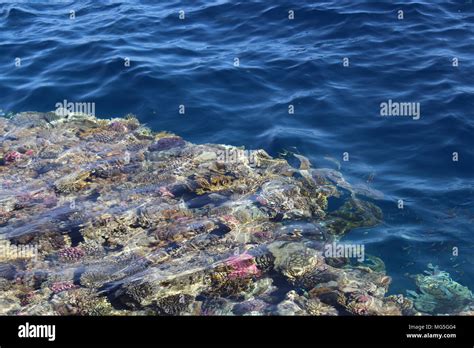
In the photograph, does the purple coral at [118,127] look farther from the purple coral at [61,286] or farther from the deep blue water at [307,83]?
the purple coral at [61,286]

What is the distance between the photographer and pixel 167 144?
11.4m

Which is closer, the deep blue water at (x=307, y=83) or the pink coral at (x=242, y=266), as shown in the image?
the pink coral at (x=242, y=266)

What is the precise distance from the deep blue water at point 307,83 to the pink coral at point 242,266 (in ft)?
6.35

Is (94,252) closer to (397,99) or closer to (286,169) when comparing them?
(286,169)

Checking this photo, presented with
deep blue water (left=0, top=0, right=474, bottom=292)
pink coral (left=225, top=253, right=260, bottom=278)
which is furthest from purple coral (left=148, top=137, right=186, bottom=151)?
pink coral (left=225, top=253, right=260, bottom=278)

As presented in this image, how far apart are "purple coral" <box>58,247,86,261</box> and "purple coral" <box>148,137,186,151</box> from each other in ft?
11.9

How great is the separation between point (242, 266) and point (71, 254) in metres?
2.68

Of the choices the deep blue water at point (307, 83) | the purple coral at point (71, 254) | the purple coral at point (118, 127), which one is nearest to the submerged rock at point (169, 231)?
the purple coral at point (71, 254)

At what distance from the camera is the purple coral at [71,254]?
7973 millimetres

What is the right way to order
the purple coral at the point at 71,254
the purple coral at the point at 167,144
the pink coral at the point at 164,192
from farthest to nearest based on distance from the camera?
the purple coral at the point at 167,144 → the pink coral at the point at 164,192 → the purple coral at the point at 71,254

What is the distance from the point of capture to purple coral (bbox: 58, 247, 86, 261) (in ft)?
26.2

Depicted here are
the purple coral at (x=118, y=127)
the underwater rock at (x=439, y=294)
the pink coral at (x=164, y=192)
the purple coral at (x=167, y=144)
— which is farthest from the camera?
the purple coral at (x=118, y=127)

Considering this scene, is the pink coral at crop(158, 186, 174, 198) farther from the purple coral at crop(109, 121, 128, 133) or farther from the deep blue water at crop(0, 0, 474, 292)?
the purple coral at crop(109, 121, 128, 133)

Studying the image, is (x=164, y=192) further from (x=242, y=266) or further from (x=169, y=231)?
(x=242, y=266)
